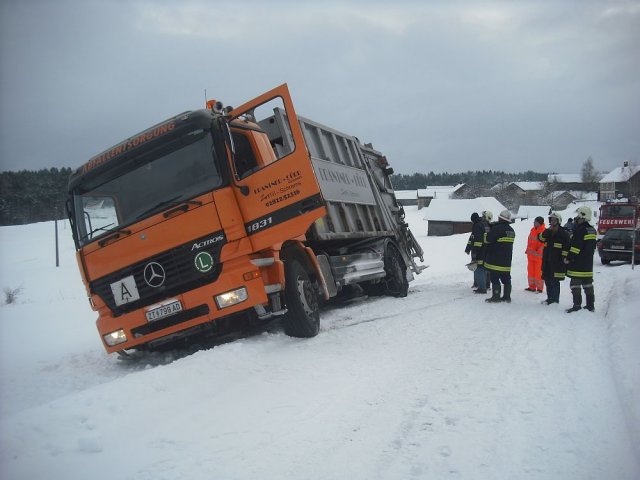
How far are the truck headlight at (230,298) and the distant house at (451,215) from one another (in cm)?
4785

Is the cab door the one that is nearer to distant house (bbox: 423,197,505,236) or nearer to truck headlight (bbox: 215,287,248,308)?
truck headlight (bbox: 215,287,248,308)

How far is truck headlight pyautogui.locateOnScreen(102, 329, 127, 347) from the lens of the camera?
5555 mm

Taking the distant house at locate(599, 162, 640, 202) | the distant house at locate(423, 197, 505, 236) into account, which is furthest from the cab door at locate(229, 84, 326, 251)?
the distant house at locate(599, 162, 640, 202)

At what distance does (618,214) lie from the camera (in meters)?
20.4

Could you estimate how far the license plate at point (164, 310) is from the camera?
5.33 m

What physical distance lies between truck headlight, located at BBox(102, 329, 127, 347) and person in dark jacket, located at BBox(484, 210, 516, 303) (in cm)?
609

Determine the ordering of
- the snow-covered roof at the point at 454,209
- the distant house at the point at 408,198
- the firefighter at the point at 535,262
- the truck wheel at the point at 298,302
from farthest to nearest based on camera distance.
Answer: the distant house at the point at 408,198, the snow-covered roof at the point at 454,209, the firefighter at the point at 535,262, the truck wheel at the point at 298,302

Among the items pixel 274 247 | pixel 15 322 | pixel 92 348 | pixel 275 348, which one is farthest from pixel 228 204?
pixel 15 322

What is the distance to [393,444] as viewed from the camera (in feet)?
10.4

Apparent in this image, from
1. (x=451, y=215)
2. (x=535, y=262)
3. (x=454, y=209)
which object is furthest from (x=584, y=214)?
(x=454, y=209)

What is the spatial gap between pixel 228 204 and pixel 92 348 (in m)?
3.84

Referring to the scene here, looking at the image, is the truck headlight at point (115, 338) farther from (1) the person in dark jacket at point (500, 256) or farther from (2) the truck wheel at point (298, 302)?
(1) the person in dark jacket at point (500, 256)

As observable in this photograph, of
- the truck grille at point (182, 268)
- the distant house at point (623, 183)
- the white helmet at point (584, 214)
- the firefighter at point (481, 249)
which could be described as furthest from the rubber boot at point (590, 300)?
the distant house at point (623, 183)

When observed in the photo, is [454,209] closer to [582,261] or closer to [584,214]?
[584,214]
